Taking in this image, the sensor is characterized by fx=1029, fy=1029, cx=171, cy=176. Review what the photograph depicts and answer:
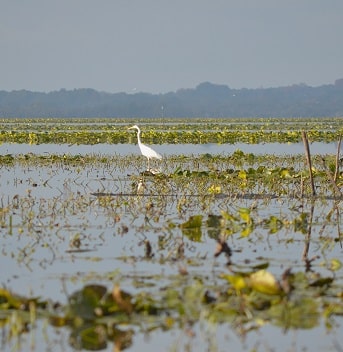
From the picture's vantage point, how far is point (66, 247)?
31.3 feet

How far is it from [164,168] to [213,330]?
15276 mm

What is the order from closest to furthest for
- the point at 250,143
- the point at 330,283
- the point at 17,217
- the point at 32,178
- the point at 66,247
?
the point at 330,283, the point at 66,247, the point at 17,217, the point at 32,178, the point at 250,143

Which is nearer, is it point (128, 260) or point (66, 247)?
point (128, 260)

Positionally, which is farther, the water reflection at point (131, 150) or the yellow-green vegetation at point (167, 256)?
the water reflection at point (131, 150)

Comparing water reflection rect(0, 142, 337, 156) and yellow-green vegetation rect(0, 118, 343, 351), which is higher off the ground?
yellow-green vegetation rect(0, 118, 343, 351)

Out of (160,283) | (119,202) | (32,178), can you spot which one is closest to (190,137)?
(32,178)

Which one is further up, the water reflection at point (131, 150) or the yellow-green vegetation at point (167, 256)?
the yellow-green vegetation at point (167, 256)

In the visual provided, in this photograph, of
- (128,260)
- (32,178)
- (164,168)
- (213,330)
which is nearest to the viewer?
(213,330)

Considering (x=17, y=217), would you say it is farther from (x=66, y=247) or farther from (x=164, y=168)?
(x=164, y=168)

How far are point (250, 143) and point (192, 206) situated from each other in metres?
24.3

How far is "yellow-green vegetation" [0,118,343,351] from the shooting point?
6.28m

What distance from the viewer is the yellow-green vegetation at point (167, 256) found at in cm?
628

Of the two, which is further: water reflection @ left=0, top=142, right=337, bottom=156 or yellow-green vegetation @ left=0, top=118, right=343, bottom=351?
water reflection @ left=0, top=142, right=337, bottom=156

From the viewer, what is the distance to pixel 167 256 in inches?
349
